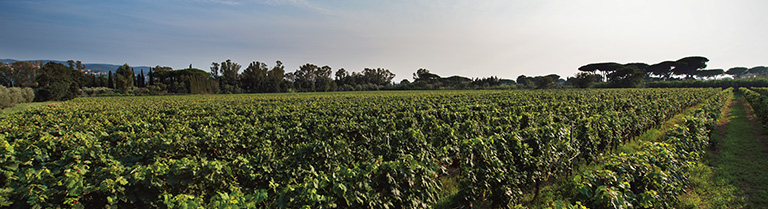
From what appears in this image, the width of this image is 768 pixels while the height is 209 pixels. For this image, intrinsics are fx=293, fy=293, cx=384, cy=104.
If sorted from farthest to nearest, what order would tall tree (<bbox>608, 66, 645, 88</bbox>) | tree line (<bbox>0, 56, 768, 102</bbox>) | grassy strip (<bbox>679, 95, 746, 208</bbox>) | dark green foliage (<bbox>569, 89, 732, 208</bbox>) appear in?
tall tree (<bbox>608, 66, 645, 88</bbox>) < tree line (<bbox>0, 56, 768, 102</bbox>) < grassy strip (<bbox>679, 95, 746, 208</bbox>) < dark green foliage (<bbox>569, 89, 732, 208</bbox>)

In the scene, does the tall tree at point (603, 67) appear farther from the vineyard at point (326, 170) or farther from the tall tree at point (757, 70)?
the vineyard at point (326, 170)

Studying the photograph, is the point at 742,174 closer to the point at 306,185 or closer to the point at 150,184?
the point at 306,185

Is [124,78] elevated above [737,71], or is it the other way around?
[737,71]

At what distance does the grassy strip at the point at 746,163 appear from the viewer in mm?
6129

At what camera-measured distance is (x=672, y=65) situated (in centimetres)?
10144

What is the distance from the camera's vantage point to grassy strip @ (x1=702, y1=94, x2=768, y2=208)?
6129 millimetres

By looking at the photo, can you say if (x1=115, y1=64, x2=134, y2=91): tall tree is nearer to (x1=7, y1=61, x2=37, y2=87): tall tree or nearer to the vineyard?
(x1=7, y1=61, x2=37, y2=87): tall tree

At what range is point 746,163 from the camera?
8156 mm

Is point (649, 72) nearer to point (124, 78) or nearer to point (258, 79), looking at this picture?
point (258, 79)

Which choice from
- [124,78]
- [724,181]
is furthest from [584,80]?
[124,78]

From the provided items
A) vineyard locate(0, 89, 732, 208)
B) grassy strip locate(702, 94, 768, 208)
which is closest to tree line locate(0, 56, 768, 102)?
vineyard locate(0, 89, 732, 208)

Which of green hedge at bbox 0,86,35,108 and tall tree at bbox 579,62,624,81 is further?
tall tree at bbox 579,62,624,81

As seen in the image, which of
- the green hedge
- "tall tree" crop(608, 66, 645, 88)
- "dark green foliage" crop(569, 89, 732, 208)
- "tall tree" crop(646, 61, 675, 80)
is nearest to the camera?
"dark green foliage" crop(569, 89, 732, 208)

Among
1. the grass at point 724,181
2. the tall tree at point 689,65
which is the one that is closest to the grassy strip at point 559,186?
the grass at point 724,181
